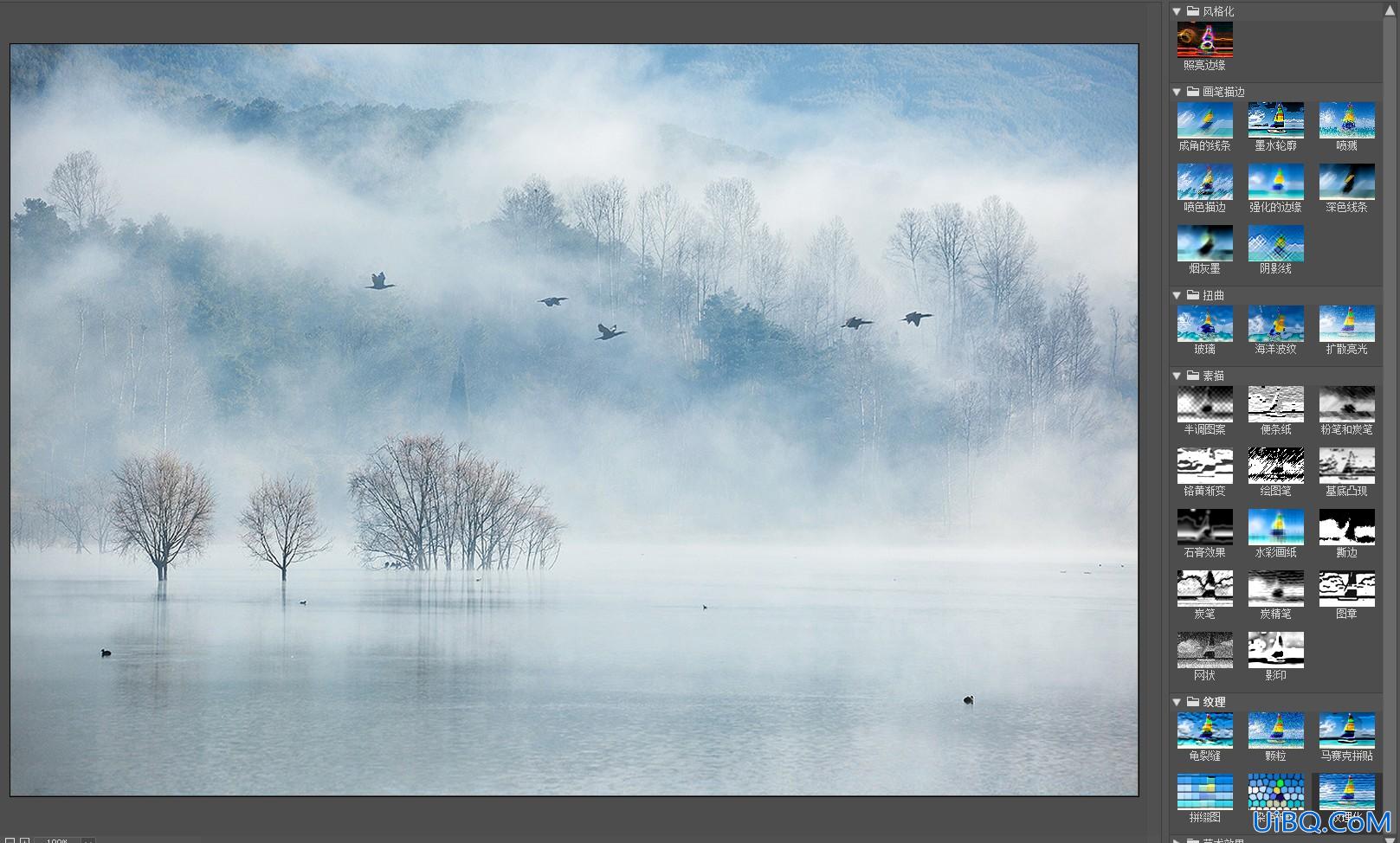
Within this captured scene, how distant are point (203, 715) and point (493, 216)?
30.1 meters

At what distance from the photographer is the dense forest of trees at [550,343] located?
32781 mm

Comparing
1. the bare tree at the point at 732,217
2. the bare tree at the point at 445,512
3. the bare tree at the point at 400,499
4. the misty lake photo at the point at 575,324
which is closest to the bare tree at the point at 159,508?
the misty lake photo at the point at 575,324

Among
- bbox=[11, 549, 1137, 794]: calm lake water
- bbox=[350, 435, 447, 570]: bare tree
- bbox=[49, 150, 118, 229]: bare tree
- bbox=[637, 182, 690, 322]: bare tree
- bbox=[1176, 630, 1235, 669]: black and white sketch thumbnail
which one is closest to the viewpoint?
bbox=[1176, 630, 1235, 669]: black and white sketch thumbnail

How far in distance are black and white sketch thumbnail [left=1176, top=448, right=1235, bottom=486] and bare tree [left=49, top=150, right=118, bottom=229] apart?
2991cm

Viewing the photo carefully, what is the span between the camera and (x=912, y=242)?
36.8 meters

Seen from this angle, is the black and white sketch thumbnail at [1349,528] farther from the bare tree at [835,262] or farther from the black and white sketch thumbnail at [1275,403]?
the bare tree at [835,262]

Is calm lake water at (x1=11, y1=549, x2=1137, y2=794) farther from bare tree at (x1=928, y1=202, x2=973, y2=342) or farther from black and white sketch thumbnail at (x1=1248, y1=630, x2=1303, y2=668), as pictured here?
bare tree at (x1=928, y1=202, x2=973, y2=342)

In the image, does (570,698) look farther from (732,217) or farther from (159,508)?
(732,217)

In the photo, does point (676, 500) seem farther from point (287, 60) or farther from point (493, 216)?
point (287, 60)

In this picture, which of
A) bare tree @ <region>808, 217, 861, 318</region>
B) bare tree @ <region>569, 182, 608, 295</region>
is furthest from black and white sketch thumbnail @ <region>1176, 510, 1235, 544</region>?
bare tree @ <region>569, 182, 608, 295</region>

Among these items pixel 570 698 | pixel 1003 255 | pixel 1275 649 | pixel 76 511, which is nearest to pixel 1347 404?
pixel 1275 649

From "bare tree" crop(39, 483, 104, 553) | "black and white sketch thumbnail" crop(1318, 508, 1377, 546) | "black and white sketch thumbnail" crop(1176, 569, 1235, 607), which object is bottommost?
"bare tree" crop(39, 483, 104, 553)

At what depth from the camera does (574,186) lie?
36375 mm

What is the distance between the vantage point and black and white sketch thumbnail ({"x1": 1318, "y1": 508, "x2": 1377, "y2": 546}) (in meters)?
6.52
